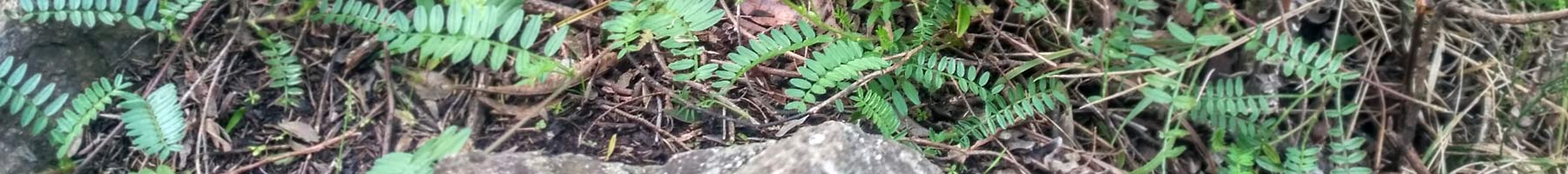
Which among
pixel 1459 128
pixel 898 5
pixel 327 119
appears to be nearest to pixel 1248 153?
pixel 1459 128

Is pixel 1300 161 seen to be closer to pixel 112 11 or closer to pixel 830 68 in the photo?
pixel 830 68

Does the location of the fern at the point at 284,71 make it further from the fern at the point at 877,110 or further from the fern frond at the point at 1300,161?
the fern frond at the point at 1300,161

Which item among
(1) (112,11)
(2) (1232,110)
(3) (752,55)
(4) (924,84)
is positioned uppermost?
(1) (112,11)

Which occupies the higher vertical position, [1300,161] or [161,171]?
[161,171]

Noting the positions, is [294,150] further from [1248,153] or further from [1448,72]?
[1448,72]

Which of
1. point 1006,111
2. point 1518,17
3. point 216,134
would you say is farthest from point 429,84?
point 1518,17

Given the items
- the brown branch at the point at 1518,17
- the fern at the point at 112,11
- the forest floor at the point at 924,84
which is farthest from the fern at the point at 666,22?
the brown branch at the point at 1518,17

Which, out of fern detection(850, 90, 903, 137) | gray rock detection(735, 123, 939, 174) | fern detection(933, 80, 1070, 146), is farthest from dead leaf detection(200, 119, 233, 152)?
fern detection(933, 80, 1070, 146)
